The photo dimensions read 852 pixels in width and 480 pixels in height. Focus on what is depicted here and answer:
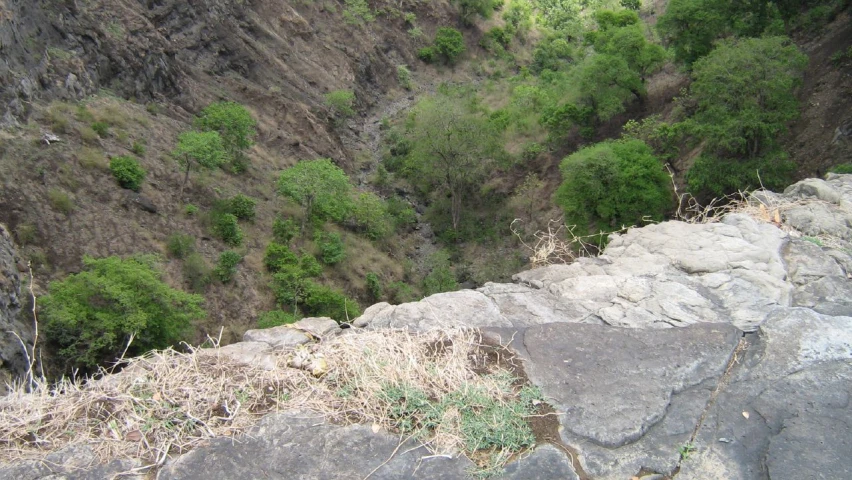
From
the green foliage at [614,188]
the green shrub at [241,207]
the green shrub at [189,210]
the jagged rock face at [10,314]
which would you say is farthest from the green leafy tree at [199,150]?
the green foliage at [614,188]

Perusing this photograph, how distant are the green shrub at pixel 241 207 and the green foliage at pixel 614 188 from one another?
11.6 meters

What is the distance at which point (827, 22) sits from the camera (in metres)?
25.2

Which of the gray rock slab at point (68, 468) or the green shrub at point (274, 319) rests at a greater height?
the gray rock slab at point (68, 468)

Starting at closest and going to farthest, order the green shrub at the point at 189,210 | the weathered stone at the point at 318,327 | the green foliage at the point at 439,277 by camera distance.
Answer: the weathered stone at the point at 318,327, the green shrub at the point at 189,210, the green foliage at the point at 439,277

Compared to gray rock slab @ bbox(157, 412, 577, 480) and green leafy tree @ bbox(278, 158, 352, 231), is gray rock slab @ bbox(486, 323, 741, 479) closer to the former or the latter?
gray rock slab @ bbox(157, 412, 577, 480)

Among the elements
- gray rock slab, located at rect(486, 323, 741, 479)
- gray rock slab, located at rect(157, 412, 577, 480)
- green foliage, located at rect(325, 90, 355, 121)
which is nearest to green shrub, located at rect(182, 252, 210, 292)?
gray rock slab, located at rect(486, 323, 741, 479)

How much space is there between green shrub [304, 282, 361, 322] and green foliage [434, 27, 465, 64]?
29.8m

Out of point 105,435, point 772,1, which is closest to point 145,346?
point 105,435

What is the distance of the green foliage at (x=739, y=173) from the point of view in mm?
19641

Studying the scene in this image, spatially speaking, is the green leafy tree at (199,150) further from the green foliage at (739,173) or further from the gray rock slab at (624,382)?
the gray rock slab at (624,382)

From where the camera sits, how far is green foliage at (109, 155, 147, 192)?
66.9 feet

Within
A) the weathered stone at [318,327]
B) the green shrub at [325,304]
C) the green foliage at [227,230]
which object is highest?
the weathered stone at [318,327]

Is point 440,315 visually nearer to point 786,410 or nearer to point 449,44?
point 786,410

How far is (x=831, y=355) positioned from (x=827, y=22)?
25.9 meters
